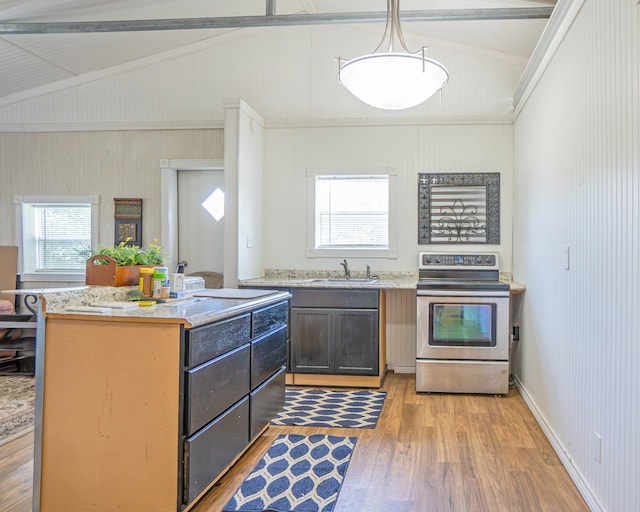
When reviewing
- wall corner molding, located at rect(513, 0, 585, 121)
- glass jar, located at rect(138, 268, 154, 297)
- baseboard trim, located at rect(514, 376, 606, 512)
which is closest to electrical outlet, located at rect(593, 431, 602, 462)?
baseboard trim, located at rect(514, 376, 606, 512)

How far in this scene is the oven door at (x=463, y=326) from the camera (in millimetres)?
4473

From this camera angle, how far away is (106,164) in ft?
19.0

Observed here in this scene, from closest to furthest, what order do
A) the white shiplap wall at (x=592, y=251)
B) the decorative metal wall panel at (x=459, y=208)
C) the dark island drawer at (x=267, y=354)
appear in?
the white shiplap wall at (x=592, y=251)
the dark island drawer at (x=267, y=354)
the decorative metal wall panel at (x=459, y=208)

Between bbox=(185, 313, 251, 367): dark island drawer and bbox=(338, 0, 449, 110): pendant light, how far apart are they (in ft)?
4.74

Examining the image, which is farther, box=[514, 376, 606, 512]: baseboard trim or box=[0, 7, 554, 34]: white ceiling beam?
box=[0, 7, 554, 34]: white ceiling beam

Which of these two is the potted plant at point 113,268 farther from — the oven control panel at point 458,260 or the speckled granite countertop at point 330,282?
the oven control panel at point 458,260

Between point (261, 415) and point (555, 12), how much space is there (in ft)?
9.46

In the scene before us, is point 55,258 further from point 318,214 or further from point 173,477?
point 173,477

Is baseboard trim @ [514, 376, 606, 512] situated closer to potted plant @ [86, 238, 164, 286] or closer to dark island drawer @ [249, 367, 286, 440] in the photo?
dark island drawer @ [249, 367, 286, 440]

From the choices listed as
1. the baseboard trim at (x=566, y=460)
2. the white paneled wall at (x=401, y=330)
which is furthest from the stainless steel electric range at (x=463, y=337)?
the white paneled wall at (x=401, y=330)

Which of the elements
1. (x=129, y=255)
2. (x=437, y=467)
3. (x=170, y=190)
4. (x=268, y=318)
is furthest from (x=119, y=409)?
(x=170, y=190)

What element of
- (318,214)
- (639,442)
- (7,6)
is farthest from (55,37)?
(639,442)

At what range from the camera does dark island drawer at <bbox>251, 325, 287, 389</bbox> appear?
304 centimetres

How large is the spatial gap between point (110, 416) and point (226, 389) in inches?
22.5
